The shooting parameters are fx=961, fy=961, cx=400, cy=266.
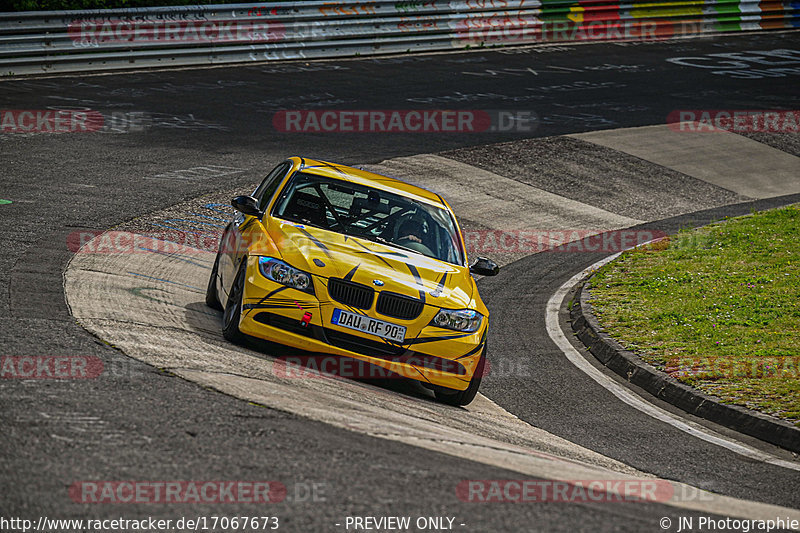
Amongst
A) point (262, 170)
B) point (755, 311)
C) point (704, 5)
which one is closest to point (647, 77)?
point (704, 5)

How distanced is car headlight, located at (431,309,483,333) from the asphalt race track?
703 mm

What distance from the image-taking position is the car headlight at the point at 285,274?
7.86m

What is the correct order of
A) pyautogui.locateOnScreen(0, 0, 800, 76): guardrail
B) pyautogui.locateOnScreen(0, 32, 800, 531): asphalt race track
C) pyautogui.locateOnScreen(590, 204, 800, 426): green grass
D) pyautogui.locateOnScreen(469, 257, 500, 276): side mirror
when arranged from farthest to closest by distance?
1. pyautogui.locateOnScreen(0, 0, 800, 76): guardrail
2. pyautogui.locateOnScreen(590, 204, 800, 426): green grass
3. pyautogui.locateOnScreen(469, 257, 500, 276): side mirror
4. pyautogui.locateOnScreen(0, 32, 800, 531): asphalt race track

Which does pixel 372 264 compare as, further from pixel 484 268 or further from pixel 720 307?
pixel 720 307

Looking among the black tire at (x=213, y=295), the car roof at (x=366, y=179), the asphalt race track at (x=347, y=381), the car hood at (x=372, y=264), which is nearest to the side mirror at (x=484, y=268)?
the car hood at (x=372, y=264)

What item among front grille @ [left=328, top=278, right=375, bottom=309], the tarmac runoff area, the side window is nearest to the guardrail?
the tarmac runoff area

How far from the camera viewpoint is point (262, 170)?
16.3 metres

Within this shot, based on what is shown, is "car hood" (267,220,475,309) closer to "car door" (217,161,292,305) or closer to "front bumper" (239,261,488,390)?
"front bumper" (239,261,488,390)

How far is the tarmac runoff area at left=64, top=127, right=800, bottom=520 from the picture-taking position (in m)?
6.33

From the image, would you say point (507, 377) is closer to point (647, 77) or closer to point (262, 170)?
point (262, 170)

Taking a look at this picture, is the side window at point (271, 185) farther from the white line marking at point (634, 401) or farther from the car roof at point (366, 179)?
the white line marking at point (634, 401)

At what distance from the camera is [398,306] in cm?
791

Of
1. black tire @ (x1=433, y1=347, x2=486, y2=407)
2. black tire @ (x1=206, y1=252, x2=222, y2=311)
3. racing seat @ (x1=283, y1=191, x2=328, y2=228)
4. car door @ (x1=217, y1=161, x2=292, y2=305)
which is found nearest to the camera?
black tire @ (x1=433, y1=347, x2=486, y2=407)

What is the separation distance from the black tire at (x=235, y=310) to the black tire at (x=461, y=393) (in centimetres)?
174
